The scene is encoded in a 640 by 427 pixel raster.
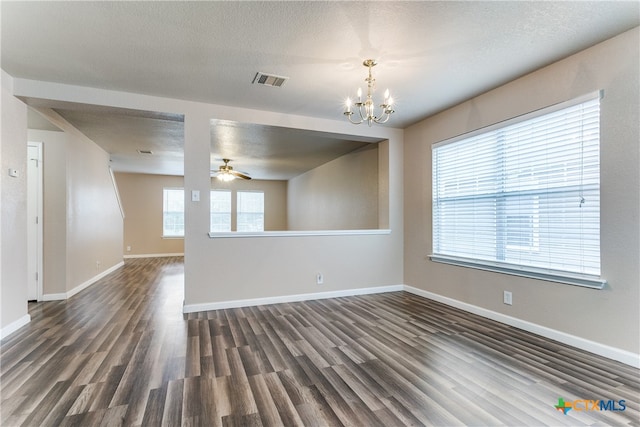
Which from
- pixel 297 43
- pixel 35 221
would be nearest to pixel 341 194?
pixel 297 43

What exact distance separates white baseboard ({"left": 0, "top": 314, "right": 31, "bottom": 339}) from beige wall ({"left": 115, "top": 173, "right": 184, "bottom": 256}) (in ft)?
19.4

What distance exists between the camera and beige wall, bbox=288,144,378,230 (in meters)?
5.50

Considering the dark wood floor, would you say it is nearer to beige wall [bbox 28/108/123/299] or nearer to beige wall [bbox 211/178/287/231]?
beige wall [bbox 28/108/123/299]

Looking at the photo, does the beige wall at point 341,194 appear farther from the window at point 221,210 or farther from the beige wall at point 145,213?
the beige wall at point 145,213

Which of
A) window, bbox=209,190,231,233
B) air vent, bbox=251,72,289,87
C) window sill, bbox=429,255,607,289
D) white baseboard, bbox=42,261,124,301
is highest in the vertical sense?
air vent, bbox=251,72,289,87

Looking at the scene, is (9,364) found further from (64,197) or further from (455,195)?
(455,195)

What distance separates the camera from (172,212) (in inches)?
356

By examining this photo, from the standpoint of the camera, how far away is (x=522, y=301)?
2.90 meters

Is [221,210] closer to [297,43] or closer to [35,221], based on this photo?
[35,221]

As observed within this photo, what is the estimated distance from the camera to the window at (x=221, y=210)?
380 inches

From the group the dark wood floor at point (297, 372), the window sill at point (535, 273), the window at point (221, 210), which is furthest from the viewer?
the window at point (221, 210)

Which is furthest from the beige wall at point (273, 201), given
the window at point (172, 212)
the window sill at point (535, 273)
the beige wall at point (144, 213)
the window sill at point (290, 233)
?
the window sill at point (535, 273)

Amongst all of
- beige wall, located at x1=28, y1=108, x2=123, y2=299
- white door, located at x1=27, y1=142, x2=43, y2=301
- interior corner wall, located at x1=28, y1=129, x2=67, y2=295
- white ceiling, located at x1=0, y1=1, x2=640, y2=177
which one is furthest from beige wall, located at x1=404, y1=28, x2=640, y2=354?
white door, located at x1=27, y1=142, x2=43, y2=301

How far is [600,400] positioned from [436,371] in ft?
3.02
